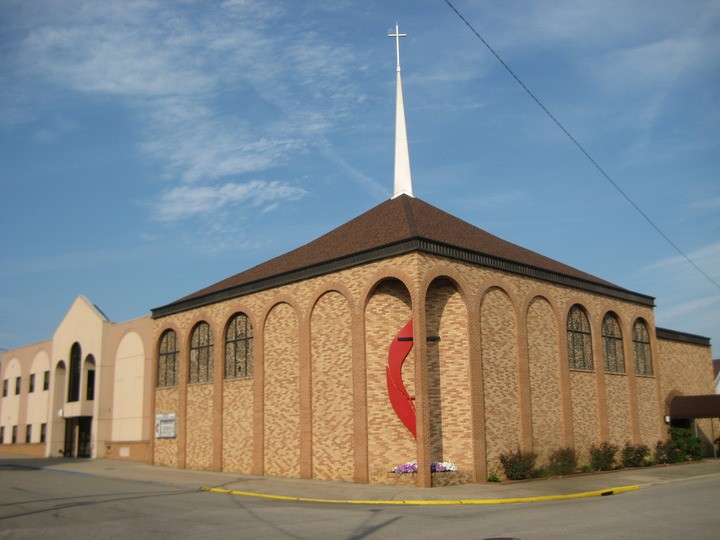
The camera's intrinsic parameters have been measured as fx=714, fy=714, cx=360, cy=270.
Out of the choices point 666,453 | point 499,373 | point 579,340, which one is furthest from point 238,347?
point 666,453

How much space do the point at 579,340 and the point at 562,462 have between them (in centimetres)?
630

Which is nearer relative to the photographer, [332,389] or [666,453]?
[332,389]

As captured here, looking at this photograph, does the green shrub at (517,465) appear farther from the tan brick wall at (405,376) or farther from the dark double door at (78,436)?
the dark double door at (78,436)

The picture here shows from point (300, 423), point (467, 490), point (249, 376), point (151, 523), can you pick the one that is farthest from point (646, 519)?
point (249, 376)

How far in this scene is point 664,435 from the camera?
3469 centimetres

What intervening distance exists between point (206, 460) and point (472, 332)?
13.9 m

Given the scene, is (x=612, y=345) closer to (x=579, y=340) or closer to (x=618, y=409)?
(x=618, y=409)

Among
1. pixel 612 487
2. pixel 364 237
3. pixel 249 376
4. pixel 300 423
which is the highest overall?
pixel 364 237

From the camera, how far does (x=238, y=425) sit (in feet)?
97.7

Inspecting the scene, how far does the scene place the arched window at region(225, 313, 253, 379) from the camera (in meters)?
30.1

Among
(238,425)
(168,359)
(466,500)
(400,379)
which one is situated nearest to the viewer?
(466,500)

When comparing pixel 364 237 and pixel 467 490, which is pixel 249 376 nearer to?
pixel 364 237

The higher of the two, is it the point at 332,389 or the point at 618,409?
the point at 332,389

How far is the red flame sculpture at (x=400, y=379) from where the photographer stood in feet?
76.9
